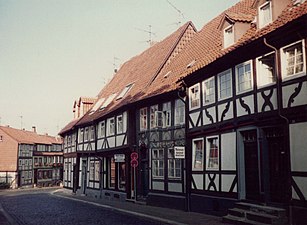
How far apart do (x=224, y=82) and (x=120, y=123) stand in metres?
12.0

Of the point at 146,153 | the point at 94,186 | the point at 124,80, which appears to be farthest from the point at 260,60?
the point at 94,186

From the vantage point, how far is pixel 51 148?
8338 centimetres

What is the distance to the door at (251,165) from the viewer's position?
562 inches

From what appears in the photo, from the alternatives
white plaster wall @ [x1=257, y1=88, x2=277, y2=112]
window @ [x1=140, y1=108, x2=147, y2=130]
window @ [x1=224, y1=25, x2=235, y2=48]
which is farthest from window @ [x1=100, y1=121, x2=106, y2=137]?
white plaster wall @ [x1=257, y1=88, x2=277, y2=112]

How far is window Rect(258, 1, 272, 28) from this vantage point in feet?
47.8

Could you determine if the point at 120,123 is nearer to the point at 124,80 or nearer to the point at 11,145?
the point at 124,80

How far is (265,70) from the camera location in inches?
552

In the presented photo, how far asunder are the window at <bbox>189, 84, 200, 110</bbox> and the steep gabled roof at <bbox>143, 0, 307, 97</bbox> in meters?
0.81

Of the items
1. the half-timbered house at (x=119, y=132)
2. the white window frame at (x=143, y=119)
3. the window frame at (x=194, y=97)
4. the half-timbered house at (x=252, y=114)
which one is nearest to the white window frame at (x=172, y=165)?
the half-timbered house at (x=119, y=132)

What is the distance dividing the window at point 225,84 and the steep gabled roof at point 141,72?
313 inches

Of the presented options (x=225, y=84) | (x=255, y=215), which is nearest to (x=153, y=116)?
(x=225, y=84)

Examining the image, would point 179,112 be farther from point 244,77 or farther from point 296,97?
point 296,97

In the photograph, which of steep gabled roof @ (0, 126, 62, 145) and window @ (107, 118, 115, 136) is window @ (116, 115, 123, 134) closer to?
window @ (107, 118, 115, 136)

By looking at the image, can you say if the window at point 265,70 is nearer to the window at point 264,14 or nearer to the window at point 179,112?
the window at point 264,14
